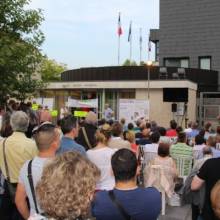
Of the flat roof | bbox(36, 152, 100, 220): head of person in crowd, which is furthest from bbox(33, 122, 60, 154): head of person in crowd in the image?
the flat roof

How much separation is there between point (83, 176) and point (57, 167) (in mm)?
172

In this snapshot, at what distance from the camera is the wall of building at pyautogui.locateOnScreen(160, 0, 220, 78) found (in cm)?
4122

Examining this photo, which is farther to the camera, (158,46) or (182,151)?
(158,46)

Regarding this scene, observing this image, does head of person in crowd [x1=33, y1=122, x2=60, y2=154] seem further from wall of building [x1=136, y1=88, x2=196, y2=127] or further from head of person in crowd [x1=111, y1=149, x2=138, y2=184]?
wall of building [x1=136, y1=88, x2=196, y2=127]

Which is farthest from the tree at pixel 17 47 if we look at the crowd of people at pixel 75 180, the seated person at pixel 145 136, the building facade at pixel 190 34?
the building facade at pixel 190 34

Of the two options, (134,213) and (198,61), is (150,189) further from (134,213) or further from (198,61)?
(198,61)

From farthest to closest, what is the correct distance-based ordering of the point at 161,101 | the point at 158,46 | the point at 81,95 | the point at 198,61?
1. the point at 158,46
2. the point at 198,61
3. the point at 81,95
4. the point at 161,101

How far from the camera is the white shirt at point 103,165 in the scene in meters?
6.55

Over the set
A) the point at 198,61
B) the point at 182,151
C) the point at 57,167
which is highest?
the point at 198,61

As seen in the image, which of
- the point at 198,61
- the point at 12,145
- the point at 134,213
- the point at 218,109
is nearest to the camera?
the point at 134,213

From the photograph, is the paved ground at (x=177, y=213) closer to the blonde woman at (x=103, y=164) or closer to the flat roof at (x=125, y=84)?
the blonde woman at (x=103, y=164)

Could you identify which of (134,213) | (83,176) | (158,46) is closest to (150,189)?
(134,213)

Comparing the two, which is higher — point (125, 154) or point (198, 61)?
point (198, 61)

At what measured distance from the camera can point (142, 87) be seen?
2995 centimetres
